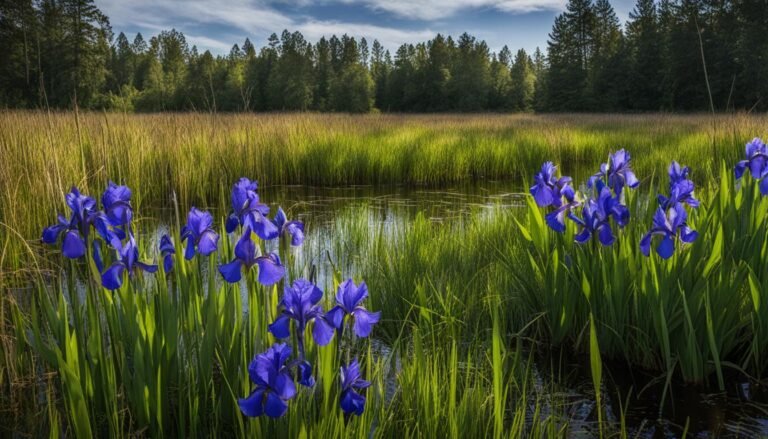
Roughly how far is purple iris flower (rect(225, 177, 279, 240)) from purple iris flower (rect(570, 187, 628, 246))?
4.24ft

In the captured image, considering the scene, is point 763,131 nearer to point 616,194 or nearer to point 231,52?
point 616,194

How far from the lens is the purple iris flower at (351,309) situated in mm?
1198

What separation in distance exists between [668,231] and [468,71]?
53.8m

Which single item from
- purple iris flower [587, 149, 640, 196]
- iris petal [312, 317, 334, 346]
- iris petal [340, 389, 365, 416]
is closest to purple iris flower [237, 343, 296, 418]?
iris petal [312, 317, 334, 346]

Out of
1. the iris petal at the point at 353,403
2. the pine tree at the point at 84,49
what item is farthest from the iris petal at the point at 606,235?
the pine tree at the point at 84,49

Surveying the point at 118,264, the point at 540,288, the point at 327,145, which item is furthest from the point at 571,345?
the point at 327,145

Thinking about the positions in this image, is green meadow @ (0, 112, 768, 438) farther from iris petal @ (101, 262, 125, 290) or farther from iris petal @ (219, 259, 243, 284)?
iris petal @ (101, 262, 125, 290)

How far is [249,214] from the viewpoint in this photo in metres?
1.50

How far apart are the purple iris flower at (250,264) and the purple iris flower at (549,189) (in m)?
1.36

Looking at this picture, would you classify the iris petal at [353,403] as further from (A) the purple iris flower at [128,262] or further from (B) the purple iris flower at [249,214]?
(A) the purple iris flower at [128,262]

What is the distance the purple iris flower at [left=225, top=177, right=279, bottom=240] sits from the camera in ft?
4.84

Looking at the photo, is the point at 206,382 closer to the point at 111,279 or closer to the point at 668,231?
the point at 111,279

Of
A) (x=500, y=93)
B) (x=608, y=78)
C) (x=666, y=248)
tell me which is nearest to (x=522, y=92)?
(x=500, y=93)

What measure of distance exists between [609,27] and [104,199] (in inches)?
2243
